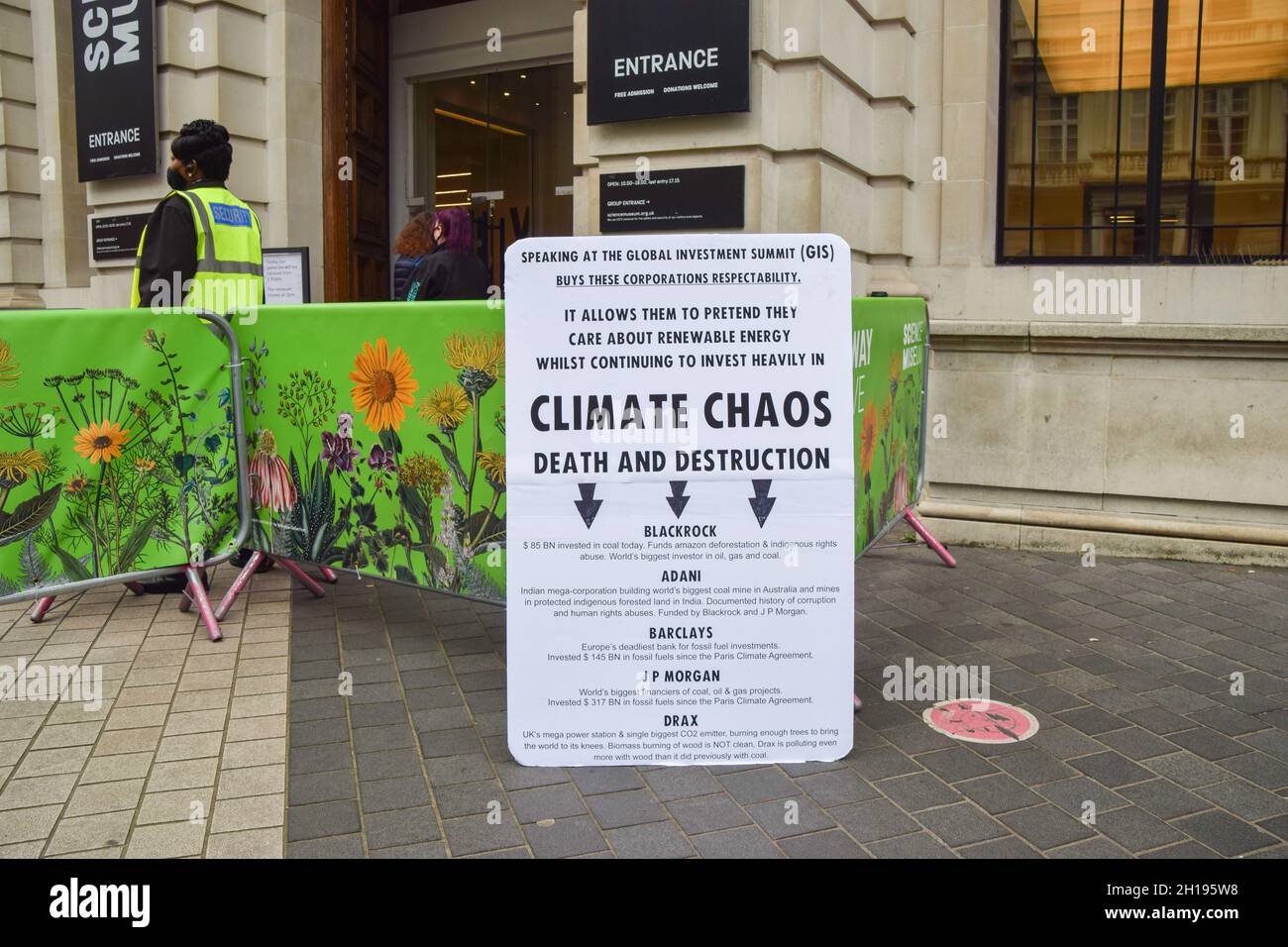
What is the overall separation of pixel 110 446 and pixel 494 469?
1903mm

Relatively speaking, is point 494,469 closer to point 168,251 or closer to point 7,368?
point 7,368

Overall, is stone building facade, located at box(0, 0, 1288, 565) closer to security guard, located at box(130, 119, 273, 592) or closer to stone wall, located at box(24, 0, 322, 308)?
stone wall, located at box(24, 0, 322, 308)

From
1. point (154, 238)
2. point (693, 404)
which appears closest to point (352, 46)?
point (154, 238)

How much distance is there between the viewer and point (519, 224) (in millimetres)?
11719

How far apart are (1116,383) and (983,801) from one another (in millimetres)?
4562

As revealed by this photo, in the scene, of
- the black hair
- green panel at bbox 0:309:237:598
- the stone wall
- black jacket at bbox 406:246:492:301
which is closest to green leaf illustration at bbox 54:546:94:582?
green panel at bbox 0:309:237:598

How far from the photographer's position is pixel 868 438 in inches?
207

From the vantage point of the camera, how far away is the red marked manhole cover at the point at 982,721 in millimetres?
4039

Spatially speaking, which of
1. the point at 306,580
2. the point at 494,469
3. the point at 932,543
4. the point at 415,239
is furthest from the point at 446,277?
the point at 932,543

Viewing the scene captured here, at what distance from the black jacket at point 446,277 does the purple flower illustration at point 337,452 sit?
7.06 ft

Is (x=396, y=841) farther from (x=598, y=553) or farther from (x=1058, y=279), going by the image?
(x=1058, y=279)

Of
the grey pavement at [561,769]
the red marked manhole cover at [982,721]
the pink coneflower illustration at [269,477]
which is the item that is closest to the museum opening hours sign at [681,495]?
the grey pavement at [561,769]

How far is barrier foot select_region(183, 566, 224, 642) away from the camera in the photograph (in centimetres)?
523

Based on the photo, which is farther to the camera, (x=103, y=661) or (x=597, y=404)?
(x=103, y=661)
